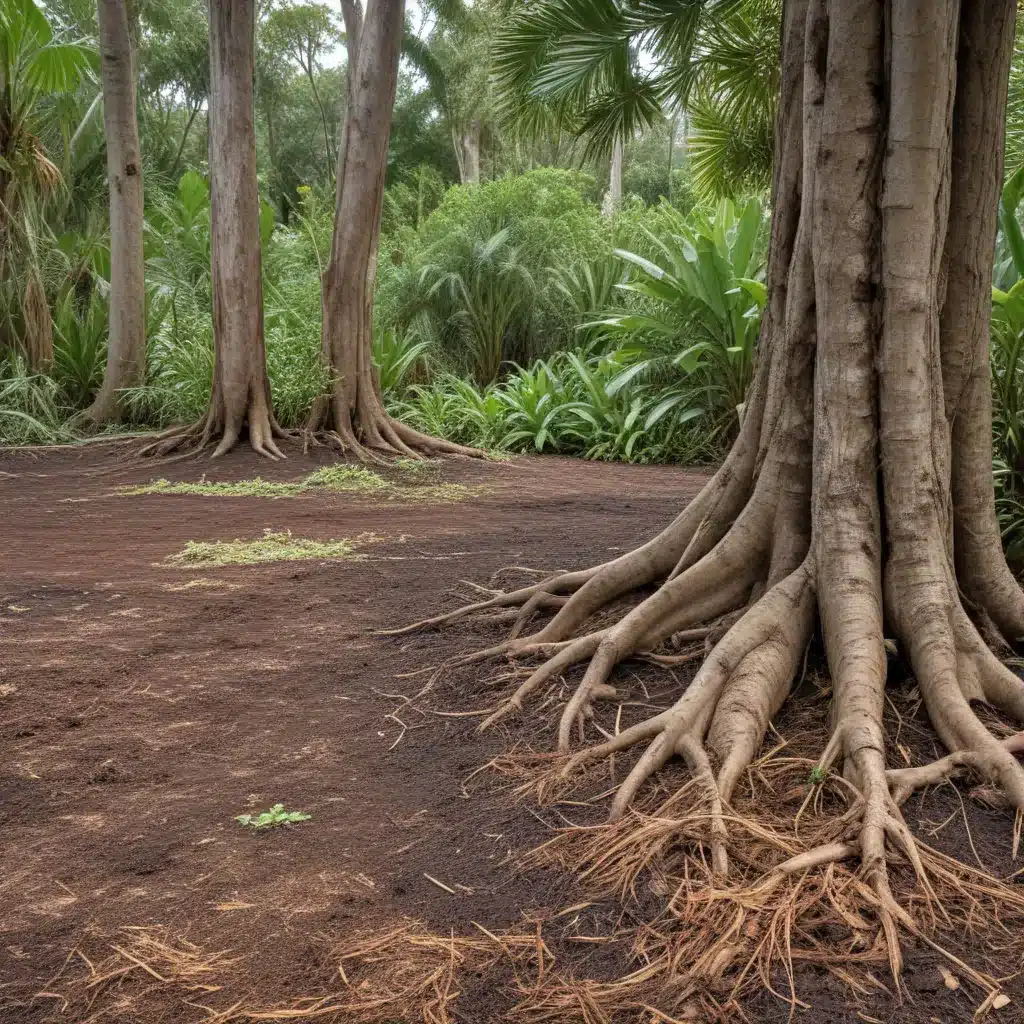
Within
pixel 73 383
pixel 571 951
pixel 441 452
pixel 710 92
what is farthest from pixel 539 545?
pixel 73 383

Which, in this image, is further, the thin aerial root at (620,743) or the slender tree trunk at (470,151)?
the slender tree trunk at (470,151)

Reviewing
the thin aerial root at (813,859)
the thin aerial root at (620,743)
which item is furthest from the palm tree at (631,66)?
the thin aerial root at (813,859)

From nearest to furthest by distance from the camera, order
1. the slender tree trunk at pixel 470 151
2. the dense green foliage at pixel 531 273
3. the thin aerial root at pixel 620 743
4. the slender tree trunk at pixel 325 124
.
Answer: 1. the thin aerial root at pixel 620 743
2. the dense green foliage at pixel 531 273
3. the slender tree trunk at pixel 470 151
4. the slender tree trunk at pixel 325 124

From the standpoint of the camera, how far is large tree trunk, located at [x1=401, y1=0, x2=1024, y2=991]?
8.36 feet

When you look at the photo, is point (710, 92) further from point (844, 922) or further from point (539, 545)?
point (844, 922)

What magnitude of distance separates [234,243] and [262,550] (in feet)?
16.0

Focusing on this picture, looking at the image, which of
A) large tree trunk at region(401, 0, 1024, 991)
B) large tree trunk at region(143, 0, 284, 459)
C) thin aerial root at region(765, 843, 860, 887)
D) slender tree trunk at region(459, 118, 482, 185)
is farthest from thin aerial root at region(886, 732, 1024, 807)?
slender tree trunk at region(459, 118, 482, 185)

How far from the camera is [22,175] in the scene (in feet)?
36.9

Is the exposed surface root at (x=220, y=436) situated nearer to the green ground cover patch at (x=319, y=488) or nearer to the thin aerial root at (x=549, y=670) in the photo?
the green ground cover patch at (x=319, y=488)

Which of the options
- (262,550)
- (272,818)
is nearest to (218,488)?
(262,550)

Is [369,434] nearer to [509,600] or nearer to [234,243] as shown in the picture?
[234,243]

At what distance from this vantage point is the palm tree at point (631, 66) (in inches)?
303

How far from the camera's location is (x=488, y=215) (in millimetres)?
14086

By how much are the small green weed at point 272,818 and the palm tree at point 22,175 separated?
10.4m
